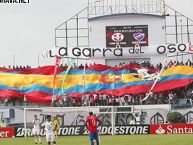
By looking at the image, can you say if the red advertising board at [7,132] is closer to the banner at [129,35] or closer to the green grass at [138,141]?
the green grass at [138,141]

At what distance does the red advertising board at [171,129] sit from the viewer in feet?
172

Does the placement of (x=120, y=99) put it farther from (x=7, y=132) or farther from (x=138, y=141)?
(x=138, y=141)

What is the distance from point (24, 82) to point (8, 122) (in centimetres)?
418

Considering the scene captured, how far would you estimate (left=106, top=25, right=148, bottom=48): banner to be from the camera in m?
66.3

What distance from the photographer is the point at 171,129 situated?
53.0 meters

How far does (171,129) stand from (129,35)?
16.2m

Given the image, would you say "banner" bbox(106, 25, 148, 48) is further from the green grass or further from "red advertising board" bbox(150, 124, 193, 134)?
the green grass

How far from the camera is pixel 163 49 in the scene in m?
65.6

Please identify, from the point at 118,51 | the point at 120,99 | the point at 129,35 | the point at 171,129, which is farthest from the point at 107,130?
the point at 129,35

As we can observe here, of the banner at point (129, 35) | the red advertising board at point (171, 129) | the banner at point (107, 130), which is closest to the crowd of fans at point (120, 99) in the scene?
the banner at point (107, 130)

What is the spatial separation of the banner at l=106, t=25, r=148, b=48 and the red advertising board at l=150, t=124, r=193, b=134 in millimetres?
15171

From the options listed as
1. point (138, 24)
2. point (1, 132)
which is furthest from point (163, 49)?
Result: point (1, 132)

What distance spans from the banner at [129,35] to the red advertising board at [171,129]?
15171mm

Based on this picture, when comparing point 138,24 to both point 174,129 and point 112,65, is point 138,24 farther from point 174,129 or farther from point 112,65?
point 174,129
